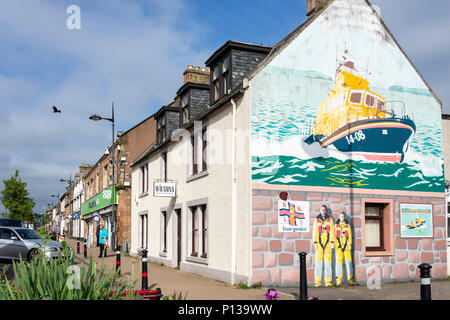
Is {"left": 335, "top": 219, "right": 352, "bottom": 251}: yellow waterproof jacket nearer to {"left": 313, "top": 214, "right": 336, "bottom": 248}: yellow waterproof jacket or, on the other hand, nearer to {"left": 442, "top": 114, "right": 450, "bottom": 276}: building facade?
{"left": 313, "top": 214, "right": 336, "bottom": 248}: yellow waterproof jacket

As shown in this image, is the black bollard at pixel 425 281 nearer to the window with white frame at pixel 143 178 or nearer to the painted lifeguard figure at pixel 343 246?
the painted lifeguard figure at pixel 343 246

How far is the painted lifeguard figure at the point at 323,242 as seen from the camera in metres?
13.1

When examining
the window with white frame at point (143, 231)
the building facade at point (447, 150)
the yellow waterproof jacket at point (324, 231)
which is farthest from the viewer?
the window with white frame at point (143, 231)

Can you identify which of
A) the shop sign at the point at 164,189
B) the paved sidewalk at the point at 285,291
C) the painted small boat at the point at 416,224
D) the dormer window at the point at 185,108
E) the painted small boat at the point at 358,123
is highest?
the dormer window at the point at 185,108

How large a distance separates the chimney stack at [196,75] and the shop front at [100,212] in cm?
761

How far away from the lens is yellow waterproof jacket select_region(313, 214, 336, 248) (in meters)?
13.2

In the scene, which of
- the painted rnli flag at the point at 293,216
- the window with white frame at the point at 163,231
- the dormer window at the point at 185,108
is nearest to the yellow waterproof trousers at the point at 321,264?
the painted rnli flag at the point at 293,216

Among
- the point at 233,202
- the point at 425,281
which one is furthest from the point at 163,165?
the point at 425,281

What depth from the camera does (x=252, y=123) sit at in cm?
1296

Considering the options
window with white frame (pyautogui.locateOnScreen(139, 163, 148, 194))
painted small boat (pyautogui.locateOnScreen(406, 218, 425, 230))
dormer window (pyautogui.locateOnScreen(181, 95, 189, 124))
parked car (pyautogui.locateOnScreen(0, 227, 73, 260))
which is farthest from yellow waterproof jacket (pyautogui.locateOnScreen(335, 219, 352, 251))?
window with white frame (pyautogui.locateOnScreen(139, 163, 148, 194))

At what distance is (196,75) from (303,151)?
13.1 m

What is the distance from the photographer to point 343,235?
44.4 ft

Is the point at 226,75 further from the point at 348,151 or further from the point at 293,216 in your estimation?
the point at 293,216

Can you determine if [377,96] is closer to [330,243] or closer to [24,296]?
[330,243]
